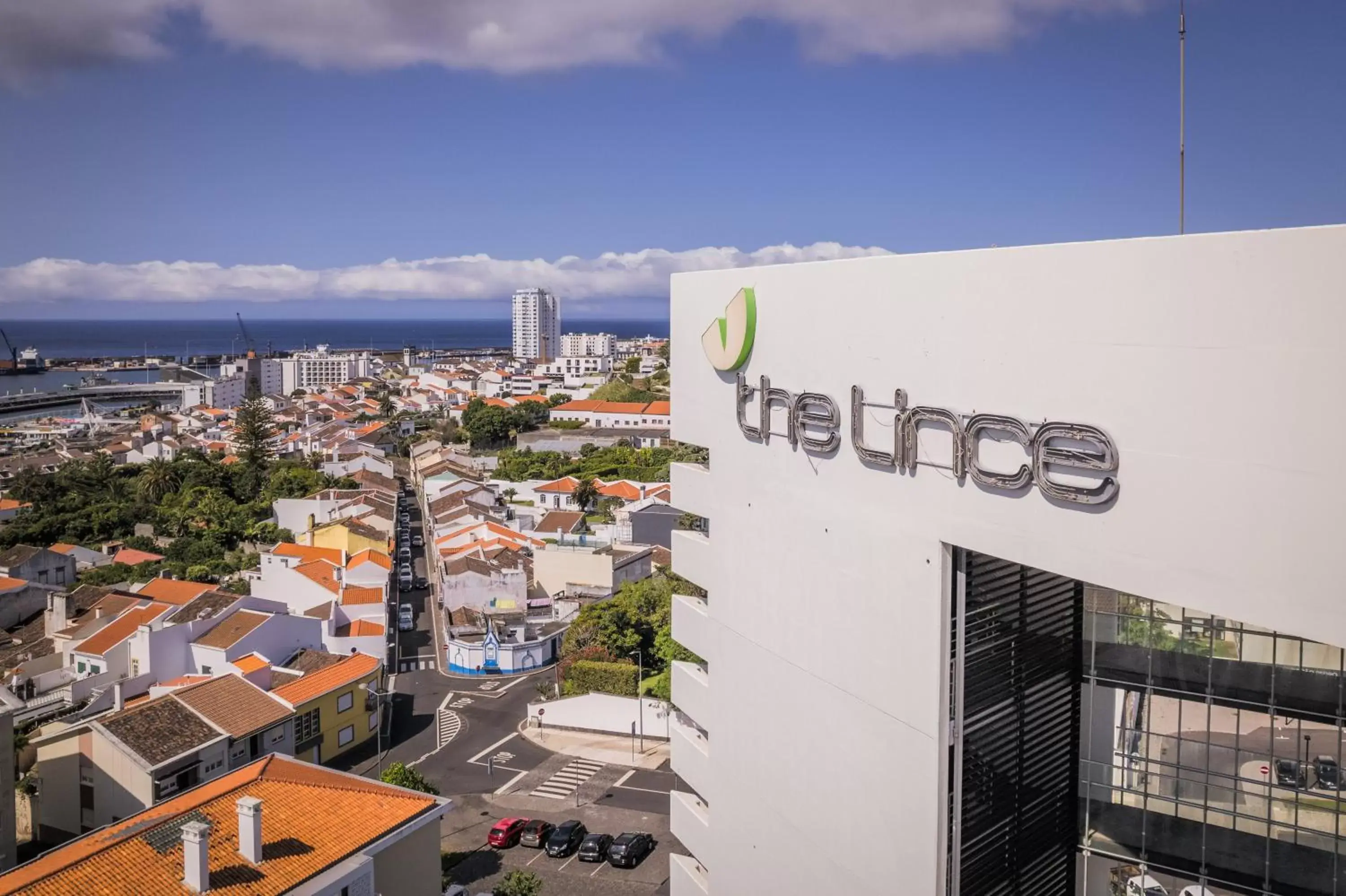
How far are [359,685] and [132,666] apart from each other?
666 cm

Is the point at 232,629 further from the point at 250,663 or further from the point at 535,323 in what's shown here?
the point at 535,323

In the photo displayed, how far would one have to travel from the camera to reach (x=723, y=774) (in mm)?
11133

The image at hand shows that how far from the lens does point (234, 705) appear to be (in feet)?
78.9

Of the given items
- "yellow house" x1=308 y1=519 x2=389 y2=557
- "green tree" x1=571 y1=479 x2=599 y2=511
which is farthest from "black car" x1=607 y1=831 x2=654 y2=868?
"green tree" x1=571 y1=479 x2=599 y2=511

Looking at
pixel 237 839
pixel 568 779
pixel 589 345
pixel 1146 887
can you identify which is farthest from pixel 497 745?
pixel 589 345

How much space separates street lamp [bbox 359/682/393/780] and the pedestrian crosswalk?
4.10m

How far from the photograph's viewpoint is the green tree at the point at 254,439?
6556 centimetres

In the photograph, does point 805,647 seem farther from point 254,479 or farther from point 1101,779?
point 254,479

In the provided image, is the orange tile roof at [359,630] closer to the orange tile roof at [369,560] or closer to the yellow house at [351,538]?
the orange tile roof at [369,560]

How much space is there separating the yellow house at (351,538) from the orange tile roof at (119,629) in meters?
10.9

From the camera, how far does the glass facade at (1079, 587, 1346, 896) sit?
7.77m

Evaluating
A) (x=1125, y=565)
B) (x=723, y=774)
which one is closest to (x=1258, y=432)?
(x=1125, y=565)

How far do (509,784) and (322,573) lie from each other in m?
14.5

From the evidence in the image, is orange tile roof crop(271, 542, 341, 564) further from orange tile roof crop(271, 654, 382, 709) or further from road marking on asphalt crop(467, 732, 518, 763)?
road marking on asphalt crop(467, 732, 518, 763)
